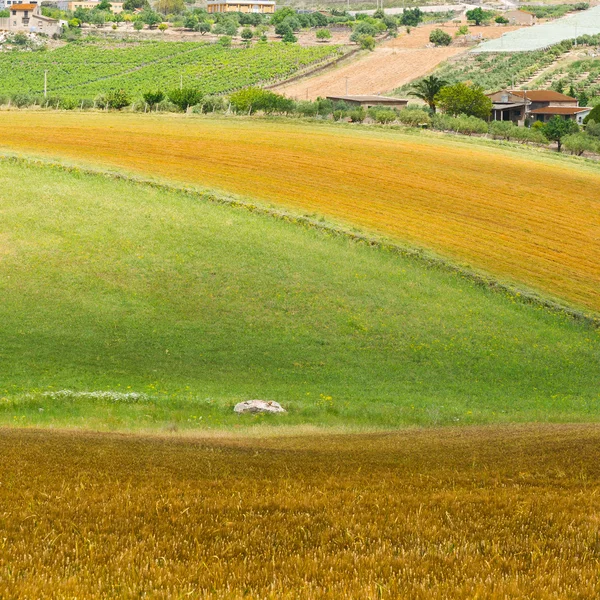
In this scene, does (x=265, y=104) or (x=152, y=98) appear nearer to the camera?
(x=152, y=98)

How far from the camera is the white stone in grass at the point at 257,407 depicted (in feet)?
103

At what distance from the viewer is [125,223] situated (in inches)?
2021

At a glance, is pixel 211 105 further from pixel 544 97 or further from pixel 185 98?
pixel 544 97

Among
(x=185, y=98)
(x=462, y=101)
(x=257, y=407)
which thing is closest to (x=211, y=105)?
(x=185, y=98)

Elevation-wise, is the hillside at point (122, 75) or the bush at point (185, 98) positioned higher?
the hillside at point (122, 75)

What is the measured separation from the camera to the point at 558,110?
14400 centimetres

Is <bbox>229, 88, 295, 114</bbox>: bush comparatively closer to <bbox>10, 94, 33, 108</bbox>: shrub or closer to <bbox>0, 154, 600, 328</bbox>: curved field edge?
<bbox>10, 94, 33, 108</bbox>: shrub

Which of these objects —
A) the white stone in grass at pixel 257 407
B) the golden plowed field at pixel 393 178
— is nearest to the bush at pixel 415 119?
the golden plowed field at pixel 393 178

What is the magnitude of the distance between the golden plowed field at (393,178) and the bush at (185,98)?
66.3 feet

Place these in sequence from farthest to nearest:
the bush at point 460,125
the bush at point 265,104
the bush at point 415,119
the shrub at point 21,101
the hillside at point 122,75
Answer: the hillside at point 122,75 < the bush at point 265,104 < the bush at point 415,119 < the bush at point 460,125 < the shrub at point 21,101

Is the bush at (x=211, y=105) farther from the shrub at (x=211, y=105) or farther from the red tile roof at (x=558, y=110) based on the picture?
the red tile roof at (x=558, y=110)

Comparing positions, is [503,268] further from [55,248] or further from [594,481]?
[594,481]

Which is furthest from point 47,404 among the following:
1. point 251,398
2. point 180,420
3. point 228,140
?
point 228,140

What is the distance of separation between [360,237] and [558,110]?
102878 millimetres
